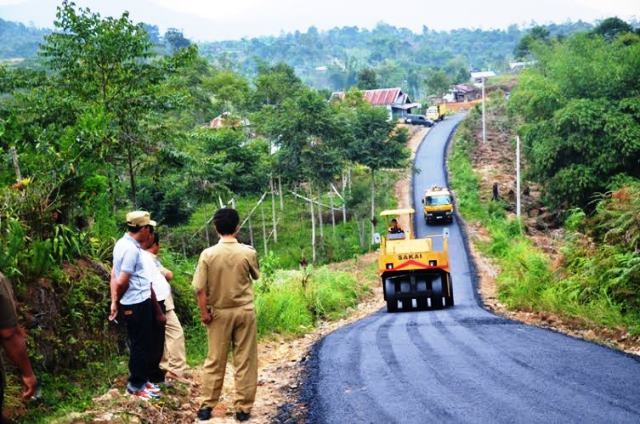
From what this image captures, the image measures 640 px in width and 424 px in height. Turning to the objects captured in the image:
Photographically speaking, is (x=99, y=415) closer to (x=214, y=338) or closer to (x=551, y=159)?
(x=214, y=338)

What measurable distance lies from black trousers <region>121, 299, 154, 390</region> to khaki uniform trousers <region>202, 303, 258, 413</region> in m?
0.67

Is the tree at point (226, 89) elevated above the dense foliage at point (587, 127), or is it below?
above

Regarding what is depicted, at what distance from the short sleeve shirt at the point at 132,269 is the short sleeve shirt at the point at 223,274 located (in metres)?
0.59

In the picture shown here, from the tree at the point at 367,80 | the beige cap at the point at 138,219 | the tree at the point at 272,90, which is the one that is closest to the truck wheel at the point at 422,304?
the beige cap at the point at 138,219

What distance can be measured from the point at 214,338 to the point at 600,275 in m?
8.93

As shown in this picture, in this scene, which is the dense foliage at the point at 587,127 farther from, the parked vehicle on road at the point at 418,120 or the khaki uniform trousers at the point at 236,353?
the parked vehicle on road at the point at 418,120

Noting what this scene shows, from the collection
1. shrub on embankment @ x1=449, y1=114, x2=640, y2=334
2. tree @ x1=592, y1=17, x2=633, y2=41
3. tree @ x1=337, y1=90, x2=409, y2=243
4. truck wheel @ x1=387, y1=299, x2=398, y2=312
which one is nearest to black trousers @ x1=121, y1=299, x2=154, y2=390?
shrub on embankment @ x1=449, y1=114, x2=640, y2=334

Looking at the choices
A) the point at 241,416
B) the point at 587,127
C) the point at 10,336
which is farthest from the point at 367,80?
the point at 10,336

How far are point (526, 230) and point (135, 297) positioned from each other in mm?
36622

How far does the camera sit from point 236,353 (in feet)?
23.5

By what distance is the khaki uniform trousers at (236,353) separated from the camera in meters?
7.05

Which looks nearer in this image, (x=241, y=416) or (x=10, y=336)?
(x=10, y=336)

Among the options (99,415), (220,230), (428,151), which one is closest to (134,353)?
(99,415)

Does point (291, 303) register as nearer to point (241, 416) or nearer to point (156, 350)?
point (156, 350)
